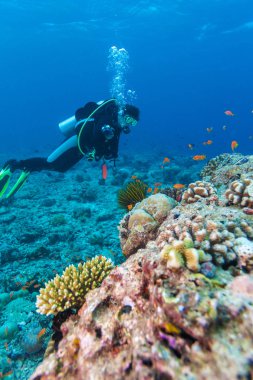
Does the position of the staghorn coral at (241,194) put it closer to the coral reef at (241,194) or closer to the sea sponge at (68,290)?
the coral reef at (241,194)

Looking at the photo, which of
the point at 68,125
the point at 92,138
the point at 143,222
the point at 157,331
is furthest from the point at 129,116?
A: the point at 157,331

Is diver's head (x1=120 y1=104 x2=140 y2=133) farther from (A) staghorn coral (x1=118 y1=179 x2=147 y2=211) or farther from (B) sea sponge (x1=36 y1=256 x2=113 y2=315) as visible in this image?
(B) sea sponge (x1=36 y1=256 x2=113 y2=315)

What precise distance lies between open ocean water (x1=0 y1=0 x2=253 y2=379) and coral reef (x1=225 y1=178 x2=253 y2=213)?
4.19m

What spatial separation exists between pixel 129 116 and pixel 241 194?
5.30 m

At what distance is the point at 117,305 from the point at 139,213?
8.65ft

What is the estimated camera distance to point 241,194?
4.55m

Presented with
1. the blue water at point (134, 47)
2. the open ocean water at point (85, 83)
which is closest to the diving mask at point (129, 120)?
the open ocean water at point (85, 83)

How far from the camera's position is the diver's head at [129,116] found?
8656 mm

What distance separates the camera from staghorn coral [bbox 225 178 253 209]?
170 inches

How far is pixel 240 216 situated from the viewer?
158 inches

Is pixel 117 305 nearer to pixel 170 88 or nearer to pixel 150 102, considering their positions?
pixel 170 88

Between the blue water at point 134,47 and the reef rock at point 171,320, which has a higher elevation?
the blue water at point 134,47

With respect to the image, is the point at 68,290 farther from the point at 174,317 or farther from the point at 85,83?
the point at 85,83

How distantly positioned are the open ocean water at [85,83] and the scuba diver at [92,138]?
7.41 feet
